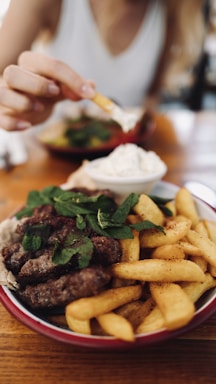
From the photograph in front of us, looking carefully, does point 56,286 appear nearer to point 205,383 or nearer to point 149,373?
point 149,373

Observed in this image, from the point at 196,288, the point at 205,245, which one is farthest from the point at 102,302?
the point at 205,245

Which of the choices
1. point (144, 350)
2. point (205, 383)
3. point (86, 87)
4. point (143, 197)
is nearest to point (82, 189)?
point (143, 197)

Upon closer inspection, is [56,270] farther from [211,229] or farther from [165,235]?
[211,229]

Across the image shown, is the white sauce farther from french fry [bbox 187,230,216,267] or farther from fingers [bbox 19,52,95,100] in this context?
french fry [bbox 187,230,216,267]

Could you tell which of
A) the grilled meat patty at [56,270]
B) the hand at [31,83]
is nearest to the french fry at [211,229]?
the grilled meat patty at [56,270]

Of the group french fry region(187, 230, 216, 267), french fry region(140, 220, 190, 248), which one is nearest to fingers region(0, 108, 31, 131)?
french fry region(140, 220, 190, 248)

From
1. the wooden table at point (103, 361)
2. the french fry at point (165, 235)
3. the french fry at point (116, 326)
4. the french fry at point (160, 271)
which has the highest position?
the french fry at point (165, 235)

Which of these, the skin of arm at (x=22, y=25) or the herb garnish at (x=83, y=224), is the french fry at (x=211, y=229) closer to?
the herb garnish at (x=83, y=224)

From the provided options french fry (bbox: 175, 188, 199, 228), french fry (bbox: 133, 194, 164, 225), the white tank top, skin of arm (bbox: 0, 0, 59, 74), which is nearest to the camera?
french fry (bbox: 133, 194, 164, 225)
